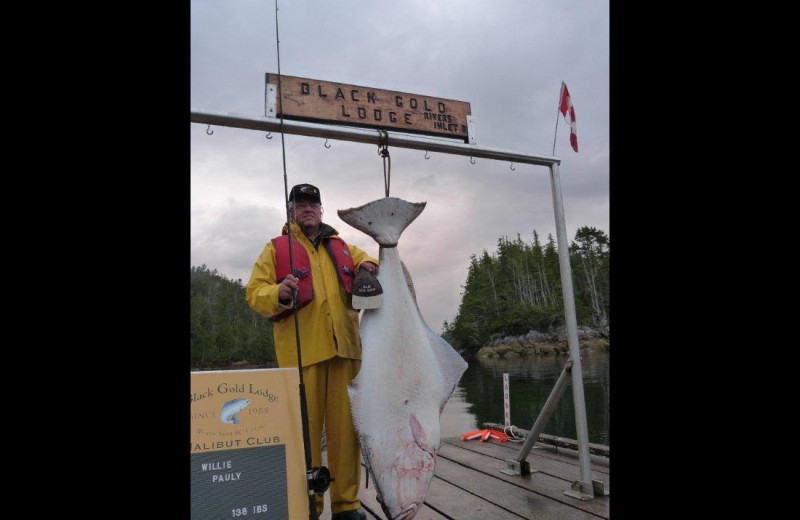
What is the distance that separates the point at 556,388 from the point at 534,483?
0.74 meters

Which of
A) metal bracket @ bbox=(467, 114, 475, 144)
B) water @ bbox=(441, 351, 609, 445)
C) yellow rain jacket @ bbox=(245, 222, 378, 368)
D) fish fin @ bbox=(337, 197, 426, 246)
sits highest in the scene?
metal bracket @ bbox=(467, 114, 475, 144)

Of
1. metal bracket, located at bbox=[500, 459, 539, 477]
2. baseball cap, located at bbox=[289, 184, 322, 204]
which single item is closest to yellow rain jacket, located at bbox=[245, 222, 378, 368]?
baseball cap, located at bbox=[289, 184, 322, 204]

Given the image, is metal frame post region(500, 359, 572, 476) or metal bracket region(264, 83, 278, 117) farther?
metal frame post region(500, 359, 572, 476)

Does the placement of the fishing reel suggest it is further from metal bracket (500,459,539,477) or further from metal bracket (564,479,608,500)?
metal bracket (500,459,539,477)

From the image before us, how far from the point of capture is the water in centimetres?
1407

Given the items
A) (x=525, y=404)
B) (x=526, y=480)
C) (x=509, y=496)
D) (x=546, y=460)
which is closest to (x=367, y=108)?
(x=509, y=496)

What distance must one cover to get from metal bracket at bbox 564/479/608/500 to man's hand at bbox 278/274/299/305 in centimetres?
231

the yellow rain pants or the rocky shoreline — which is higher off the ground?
the yellow rain pants

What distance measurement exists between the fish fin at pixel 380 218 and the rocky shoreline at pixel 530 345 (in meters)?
45.1

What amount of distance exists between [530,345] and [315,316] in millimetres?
47786
